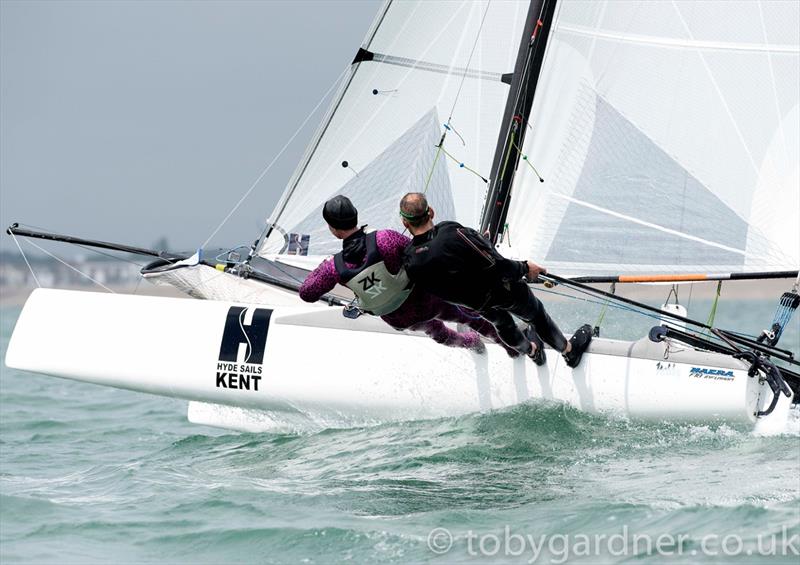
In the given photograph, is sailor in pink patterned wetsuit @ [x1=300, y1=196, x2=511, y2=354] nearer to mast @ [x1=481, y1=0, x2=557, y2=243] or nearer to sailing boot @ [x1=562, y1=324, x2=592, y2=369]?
sailing boot @ [x1=562, y1=324, x2=592, y2=369]

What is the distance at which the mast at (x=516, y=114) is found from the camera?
6453 millimetres

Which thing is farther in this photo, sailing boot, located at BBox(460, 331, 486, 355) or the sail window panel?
the sail window panel

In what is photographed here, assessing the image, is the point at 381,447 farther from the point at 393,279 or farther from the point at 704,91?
the point at 704,91

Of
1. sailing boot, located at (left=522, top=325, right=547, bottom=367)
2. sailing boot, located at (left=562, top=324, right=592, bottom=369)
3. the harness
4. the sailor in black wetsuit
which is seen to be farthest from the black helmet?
sailing boot, located at (left=562, top=324, right=592, bottom=369)

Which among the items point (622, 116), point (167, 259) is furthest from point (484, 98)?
point (167, 259)

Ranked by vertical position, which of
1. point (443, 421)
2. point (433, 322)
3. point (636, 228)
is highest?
point (636, 228)

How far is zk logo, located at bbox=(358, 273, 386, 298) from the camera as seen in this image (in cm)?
527

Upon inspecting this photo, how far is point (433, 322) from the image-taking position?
5.86m

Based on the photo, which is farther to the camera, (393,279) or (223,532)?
(393,279)

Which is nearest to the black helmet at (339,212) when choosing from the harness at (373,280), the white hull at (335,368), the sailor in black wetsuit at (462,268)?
the harness at (373,280)

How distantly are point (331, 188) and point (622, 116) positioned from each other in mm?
1914

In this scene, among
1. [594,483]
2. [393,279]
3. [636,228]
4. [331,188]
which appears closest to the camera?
[594,483]

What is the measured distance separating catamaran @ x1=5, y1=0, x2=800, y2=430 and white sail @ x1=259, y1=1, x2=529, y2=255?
0.01 m

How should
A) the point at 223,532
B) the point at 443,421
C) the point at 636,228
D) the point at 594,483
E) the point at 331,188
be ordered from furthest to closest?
the point at 331,188 → the point at 636,228 → the point at 443,421 → the point at 594,483 → the point at 223,532
